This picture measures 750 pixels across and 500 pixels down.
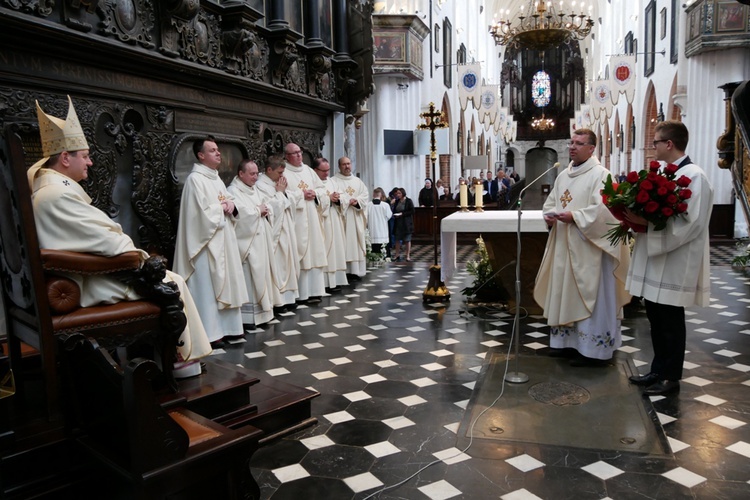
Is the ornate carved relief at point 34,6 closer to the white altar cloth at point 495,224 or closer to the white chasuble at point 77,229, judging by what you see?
the white chasuble at point 77,229

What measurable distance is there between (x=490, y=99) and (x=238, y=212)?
17669 millimetres

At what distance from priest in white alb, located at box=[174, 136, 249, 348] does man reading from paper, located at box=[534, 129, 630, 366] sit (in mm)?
3219

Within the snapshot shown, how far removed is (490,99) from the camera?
74.6 ft

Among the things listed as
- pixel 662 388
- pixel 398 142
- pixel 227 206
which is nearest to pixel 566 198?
pixel 662 388

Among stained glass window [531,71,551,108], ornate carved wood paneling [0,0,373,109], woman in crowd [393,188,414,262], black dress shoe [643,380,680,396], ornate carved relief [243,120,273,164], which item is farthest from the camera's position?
stained glass window [531,71,551,108]

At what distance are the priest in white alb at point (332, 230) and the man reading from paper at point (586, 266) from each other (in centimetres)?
426

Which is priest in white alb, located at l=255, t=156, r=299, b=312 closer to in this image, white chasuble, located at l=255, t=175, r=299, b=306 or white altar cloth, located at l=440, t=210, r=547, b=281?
white chasuble, located at l=255, t=175, r=299, b=306

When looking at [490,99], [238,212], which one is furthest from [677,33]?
[238,212]

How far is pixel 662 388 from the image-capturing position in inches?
183

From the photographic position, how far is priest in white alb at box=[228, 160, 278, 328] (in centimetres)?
700

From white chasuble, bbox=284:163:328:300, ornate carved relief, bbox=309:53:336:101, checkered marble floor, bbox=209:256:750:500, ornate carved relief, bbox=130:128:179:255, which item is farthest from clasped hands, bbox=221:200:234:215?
ornate carved relief, bbox=309:53:336:101

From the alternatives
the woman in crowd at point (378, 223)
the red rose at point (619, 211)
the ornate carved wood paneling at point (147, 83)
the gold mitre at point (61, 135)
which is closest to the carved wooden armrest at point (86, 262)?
the gold mitre at point (61, 135)

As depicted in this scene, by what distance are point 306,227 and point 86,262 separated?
5.07 metres

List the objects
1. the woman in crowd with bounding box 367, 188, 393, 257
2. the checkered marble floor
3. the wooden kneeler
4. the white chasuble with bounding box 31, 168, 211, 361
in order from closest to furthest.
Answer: the wooden kneeler → the checkered marble floor → the white chasuble with bounding box 31, 168, 211, 361 → the woman in crowd with bounding box 367, 188, 393, 257
